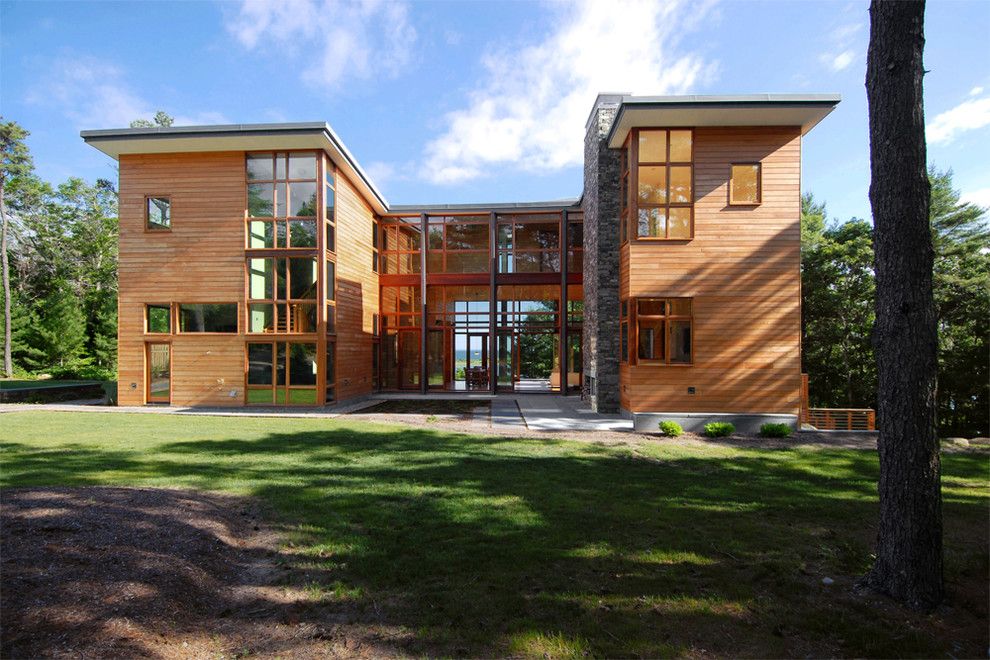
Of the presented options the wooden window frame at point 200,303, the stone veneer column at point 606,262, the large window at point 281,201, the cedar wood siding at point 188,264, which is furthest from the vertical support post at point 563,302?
the wooden window frame at point 200,303

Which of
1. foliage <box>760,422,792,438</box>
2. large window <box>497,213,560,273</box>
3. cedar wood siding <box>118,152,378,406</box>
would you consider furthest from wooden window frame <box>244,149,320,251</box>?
foliage <box>760,422,792,438</box>

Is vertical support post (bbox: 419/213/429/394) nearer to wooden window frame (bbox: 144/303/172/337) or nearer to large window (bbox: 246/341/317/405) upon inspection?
large window (bbox: 246/341/317/405)

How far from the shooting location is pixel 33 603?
2660 mm

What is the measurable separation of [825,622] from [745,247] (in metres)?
10.5

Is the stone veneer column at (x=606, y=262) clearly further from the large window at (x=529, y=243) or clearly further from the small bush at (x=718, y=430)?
the large window at (x=529, y=243)

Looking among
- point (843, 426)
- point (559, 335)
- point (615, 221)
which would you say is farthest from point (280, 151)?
point (843, 426)

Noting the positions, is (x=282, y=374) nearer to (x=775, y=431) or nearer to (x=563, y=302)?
(x=563, y=302)

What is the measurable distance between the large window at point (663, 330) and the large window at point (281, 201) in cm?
1026

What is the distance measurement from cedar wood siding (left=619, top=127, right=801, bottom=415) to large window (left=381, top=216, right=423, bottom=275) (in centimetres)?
1115

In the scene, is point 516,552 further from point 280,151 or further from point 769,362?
point 280,151

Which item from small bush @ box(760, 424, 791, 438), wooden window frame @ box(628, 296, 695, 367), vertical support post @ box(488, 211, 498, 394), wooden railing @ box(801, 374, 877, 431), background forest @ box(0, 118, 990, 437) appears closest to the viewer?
small bush @ box(760, 424, 791, 438)

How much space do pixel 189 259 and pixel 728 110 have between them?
16181 mm

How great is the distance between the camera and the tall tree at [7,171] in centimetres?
2377

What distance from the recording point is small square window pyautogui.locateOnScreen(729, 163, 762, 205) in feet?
38.5
